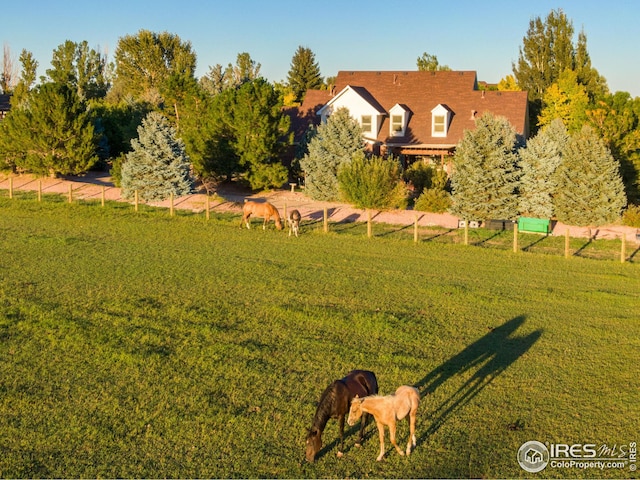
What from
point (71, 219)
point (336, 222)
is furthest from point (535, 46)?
point (71, 219)

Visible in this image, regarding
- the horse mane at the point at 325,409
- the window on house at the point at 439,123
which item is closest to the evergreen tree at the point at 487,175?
the window on house at the point at 439,123

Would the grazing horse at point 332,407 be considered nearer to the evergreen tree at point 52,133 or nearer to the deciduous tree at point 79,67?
the evergreen tree at point 52,133

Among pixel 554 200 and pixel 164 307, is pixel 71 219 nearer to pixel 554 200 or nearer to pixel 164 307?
pixel 164 307

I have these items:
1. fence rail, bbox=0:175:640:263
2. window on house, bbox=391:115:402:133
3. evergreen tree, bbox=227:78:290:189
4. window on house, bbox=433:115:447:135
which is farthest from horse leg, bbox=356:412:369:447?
window on house, bbox=391:115:402:133

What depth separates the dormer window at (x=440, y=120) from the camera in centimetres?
4325

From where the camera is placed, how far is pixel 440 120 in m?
43.6

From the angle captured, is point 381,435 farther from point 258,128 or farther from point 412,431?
point 258,128

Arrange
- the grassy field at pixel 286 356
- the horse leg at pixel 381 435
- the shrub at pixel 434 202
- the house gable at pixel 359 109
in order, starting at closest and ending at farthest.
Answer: the horse leg at pixel 381 435
the grassy field at pixel 286 356
the shrub at pixel 434 202
the house gable at pixel 359 109

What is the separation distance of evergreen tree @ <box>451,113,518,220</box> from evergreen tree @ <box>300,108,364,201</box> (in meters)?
7.48

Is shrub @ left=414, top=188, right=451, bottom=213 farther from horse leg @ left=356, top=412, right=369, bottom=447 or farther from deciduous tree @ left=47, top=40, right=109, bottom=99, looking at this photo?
deciduous tree @ left=47, top=40, right=109, bottom=99

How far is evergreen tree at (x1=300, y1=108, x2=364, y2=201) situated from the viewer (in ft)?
127

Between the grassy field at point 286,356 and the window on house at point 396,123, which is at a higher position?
the window on house at point 396,123

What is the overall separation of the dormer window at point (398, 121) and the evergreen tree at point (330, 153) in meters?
5.10

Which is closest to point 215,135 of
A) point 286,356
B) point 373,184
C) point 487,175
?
point 373,184
